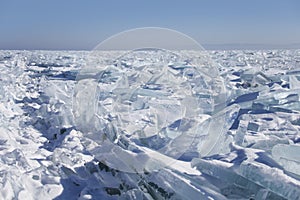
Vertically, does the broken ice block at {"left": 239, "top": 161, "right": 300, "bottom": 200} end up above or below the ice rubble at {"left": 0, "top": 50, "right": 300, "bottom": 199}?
above

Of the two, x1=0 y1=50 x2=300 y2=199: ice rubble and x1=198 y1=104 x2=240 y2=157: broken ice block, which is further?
x1=198 y1=104 x2=240 y2=157: broken ice block

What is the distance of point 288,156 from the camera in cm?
255

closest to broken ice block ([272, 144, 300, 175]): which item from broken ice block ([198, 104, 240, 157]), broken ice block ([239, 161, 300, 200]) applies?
broken ice block ([239, 161, 300, 200])

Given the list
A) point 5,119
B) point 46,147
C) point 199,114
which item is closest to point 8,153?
point 46,147

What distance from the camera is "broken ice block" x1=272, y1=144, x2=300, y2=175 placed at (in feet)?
7.55

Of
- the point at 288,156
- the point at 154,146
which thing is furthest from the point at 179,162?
the point at 288,156

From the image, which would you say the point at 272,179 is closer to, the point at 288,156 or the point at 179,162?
the point at 288,156

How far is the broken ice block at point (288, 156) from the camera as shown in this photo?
7.55 feet

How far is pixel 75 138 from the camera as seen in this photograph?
4129 millimetres

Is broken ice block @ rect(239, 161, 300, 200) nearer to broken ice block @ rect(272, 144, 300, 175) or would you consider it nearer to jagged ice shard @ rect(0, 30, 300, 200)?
jagged ice shard @ rect(0, 30, 300, 200)

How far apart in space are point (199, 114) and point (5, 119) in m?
3.06

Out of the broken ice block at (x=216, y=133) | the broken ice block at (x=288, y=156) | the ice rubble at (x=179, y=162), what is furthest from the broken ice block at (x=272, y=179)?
the broken ice block at (x=216, y=133)

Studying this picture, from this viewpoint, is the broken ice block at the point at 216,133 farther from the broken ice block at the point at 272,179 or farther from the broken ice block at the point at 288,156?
the broken ice block at the point at 272,179

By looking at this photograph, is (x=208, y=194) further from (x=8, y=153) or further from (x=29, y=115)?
(x=29, y=115)
